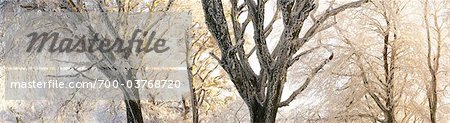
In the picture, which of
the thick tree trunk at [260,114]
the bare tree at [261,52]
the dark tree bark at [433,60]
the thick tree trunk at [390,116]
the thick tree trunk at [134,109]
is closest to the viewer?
the bare tree at [261,52]

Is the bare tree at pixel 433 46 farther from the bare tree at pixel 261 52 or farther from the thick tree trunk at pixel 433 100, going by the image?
the bare tree at pixel 261 52

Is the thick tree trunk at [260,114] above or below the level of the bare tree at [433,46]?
below

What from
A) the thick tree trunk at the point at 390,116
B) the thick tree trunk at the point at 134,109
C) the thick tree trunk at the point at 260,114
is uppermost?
the thick tree trunk at the point at 134,109

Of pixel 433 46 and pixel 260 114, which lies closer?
pixel 260 114

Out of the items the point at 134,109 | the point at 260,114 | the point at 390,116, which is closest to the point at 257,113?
the point at 260,114

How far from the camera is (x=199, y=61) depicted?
874 cm

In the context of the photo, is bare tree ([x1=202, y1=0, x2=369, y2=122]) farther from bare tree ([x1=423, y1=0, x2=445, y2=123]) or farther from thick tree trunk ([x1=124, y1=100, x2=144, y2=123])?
thick tree trunk ([x1=124, y1=100, x2=144, y2=123])

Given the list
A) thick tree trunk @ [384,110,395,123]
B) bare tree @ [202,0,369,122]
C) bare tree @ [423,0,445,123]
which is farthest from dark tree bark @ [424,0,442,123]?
bare tree @ [202,0,369,122]

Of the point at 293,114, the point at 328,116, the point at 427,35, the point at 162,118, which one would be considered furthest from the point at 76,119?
the point at 427,35

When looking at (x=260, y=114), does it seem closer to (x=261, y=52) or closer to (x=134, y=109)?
(x=261, y=52)

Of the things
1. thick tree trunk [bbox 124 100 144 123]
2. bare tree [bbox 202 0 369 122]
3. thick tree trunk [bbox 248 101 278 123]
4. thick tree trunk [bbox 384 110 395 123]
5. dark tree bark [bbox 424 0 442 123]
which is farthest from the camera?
thick tree trunk [bbox 124 100 144 123]

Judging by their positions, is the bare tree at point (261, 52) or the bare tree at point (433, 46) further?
the bare tree at point (433, 46)

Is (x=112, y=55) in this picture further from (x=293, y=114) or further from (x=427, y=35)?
(x=427, y=35)

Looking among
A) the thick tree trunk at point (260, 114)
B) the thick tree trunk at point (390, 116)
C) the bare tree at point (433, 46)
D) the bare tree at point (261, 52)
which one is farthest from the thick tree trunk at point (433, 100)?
the thick tree trunk at point (260, 114)
